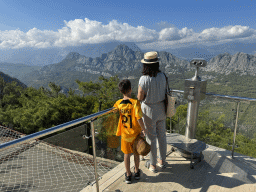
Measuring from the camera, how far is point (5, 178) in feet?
55.6

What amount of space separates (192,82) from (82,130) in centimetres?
206

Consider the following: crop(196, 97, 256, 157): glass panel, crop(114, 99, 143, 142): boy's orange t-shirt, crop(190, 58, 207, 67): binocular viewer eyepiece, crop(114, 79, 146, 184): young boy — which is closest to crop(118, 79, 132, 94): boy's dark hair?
crop(114, 79, 146, 184): young boy

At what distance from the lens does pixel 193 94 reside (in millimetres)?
2947

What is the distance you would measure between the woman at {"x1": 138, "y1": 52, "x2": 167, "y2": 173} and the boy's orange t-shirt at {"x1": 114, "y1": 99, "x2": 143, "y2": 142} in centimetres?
25

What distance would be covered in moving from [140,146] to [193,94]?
58.7 inches

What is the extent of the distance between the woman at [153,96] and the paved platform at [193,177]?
39cm

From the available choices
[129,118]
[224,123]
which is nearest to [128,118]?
[129,118]

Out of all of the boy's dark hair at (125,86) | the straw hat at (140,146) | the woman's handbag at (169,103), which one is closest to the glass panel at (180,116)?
the woman's handbag at (169,103)

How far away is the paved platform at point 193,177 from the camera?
2.25 m

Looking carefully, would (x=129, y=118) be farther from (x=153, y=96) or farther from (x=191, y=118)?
(x=191, y=118)

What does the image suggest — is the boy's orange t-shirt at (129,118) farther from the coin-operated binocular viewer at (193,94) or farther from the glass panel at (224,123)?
the glass panel at (224,123)

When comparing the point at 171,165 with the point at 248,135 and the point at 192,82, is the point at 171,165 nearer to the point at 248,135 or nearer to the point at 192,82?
the point at 192,82

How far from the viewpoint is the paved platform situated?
7.39ft

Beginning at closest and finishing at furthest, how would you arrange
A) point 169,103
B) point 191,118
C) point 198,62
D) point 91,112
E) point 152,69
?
point 152,69 < point 169,103 < point 198,62 < point 191,118 < point 91,112
